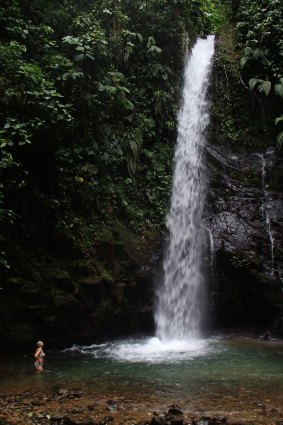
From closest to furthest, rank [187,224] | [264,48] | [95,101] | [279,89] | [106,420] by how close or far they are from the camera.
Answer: [106,420] → [95,101] → [187,224] → [279,89] → [264,48]

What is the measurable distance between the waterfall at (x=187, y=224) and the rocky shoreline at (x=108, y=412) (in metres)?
4.56

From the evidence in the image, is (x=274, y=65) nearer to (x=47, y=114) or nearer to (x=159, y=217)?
(x=159, y=217)

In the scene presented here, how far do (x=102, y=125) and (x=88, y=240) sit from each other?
3010mm

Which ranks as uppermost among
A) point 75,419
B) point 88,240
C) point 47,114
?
point 47,114

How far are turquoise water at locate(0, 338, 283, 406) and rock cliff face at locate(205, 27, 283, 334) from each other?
1559mm

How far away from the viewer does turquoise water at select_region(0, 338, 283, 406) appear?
5977 millimetres

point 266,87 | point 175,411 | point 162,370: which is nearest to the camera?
point 175,411

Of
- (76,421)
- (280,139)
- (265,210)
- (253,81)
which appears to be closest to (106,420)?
(76,421)

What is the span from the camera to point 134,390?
5953 millimetres

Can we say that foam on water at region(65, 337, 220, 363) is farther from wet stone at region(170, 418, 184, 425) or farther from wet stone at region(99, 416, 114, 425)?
wet stone at region(170, 418, 184, 425)

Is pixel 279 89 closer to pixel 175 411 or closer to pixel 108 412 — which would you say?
pixel 175 411

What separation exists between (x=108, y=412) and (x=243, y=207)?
760cm

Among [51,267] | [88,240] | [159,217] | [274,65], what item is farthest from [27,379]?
[274,65]

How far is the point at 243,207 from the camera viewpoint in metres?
11.5
